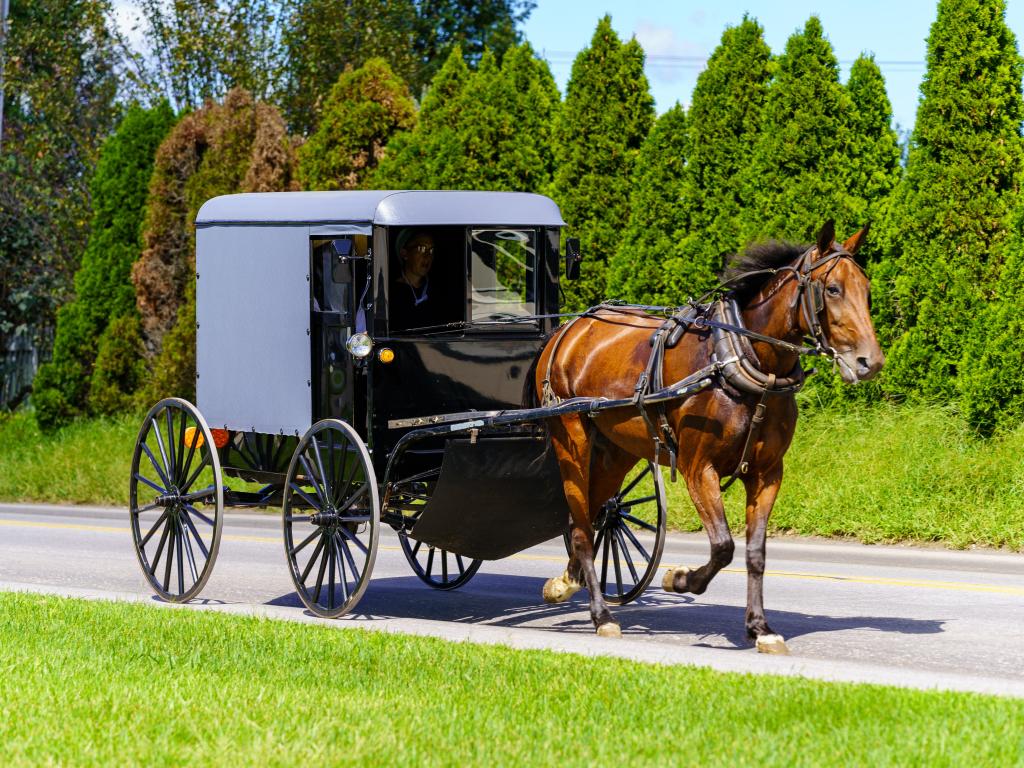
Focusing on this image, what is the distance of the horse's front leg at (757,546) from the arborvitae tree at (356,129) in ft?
44.0

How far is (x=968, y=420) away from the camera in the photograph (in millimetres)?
14195

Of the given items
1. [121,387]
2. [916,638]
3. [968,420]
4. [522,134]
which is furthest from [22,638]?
[121,387]

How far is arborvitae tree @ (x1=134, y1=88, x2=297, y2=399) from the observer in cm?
2081

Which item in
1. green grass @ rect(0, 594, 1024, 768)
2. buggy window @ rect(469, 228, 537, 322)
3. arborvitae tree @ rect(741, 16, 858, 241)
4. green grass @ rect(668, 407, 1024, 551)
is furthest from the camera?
arborvitae tree @ rect(741, 16, 858, 241)

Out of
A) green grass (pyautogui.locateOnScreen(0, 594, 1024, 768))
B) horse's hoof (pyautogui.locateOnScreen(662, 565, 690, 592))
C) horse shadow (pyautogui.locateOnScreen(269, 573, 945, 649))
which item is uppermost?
horse's hoof (pyautogui.locateOnScreen(662, 565, 690, 592))

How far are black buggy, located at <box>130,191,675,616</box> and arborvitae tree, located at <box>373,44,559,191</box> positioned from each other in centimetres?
876

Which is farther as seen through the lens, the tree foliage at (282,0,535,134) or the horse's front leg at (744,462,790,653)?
the tree foliage at (282,0,535,134)

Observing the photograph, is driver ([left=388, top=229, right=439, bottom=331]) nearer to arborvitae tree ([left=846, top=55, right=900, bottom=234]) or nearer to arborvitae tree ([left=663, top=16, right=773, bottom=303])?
arborvitae tree ([left=663, top=16, right=773, bottom=303])

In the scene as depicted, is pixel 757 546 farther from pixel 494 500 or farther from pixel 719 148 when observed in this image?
pixel 719 148

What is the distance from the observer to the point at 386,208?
29.8ft

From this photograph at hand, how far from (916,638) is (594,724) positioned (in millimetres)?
3255

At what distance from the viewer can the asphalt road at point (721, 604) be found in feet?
25.0

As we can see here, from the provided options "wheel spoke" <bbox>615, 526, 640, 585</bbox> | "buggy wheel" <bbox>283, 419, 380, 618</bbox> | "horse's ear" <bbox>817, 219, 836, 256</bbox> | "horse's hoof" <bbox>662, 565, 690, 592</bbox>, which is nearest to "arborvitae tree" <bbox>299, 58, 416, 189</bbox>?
"wheel spoke" <bbox>615, 526, 640, 585</bbox>

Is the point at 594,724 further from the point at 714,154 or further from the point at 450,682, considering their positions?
the point at 714,154
